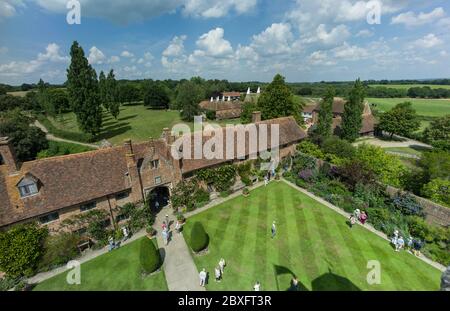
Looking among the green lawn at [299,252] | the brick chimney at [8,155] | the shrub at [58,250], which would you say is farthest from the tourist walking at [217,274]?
the brick chimney at [8,155]

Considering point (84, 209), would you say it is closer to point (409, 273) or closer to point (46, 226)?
point (46, 226)

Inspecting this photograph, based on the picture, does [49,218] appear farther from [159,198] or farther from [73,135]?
[73,135]

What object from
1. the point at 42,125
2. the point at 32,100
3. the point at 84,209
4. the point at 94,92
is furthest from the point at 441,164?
the point at 32,100

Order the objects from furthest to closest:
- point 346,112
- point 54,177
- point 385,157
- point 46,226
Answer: point 346,112 → point 385,157 → point 54,177 → point 46,226

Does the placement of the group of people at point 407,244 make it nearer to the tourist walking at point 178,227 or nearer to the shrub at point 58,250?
the tourist walking at point 178,227

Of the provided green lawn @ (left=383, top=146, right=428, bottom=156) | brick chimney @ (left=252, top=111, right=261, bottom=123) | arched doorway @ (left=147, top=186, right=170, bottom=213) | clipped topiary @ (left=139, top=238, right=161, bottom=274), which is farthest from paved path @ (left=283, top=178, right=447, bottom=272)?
green lawn @ (left=383, top=146, right=428, bottom=156)

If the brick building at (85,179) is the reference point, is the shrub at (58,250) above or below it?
below
